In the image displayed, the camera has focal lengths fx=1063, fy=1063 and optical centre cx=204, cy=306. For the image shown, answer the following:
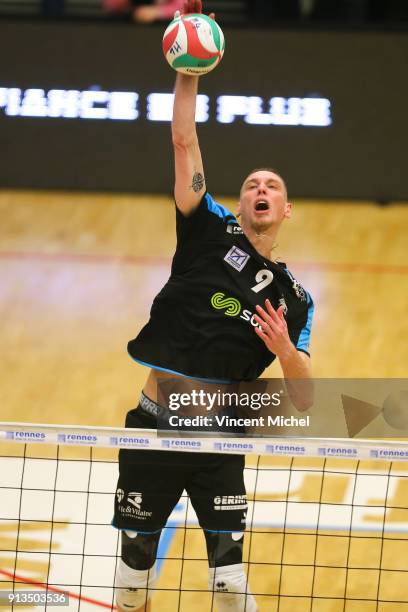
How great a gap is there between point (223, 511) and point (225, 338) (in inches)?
36.8

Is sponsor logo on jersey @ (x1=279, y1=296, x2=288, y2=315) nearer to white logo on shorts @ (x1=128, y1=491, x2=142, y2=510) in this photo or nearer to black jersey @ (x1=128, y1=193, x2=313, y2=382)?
black jersey @ (x1=128, y1=193, x2=313, y2=382)

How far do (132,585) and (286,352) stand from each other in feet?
5.14

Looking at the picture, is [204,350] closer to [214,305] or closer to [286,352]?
[214,305]

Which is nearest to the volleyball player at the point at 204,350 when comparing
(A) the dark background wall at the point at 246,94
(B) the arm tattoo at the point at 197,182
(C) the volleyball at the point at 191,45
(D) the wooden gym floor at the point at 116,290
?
(B) the arm tattoo at the point at 197,182

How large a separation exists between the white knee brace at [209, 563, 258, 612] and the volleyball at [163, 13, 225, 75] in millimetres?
2630

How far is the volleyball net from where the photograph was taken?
219 inches

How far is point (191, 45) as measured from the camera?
5355 millimetres

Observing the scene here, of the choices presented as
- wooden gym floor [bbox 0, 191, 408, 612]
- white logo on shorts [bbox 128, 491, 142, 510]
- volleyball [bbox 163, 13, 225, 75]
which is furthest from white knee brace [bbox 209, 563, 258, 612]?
volleyball [bbox 163, 13, 225, 75]

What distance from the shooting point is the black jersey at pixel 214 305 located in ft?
18.4

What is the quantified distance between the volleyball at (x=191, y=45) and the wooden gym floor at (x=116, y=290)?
11.8ft

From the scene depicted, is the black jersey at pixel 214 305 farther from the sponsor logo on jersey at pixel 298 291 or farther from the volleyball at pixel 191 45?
the volleyball at pixel 191 45

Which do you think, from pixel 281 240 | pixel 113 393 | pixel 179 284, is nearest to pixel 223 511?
pixel 179 284

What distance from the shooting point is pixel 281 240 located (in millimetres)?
13445

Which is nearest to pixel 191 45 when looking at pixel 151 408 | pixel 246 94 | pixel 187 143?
pixel 187 143
